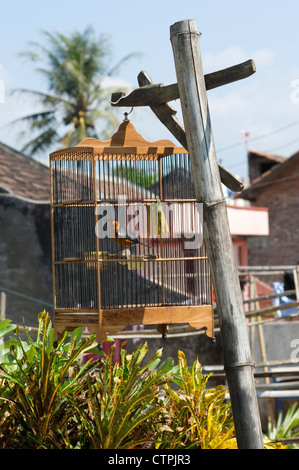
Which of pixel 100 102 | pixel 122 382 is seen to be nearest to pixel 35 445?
pixel 122 382

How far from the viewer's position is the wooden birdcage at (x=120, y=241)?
4816mm

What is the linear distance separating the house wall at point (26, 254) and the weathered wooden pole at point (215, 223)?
521 cm

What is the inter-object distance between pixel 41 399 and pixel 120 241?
123 cm

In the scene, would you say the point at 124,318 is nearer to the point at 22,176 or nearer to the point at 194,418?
the point at 194,418

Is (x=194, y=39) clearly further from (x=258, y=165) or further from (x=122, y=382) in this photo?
(x=258, y=165)

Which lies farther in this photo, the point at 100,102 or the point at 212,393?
the point at 100,102

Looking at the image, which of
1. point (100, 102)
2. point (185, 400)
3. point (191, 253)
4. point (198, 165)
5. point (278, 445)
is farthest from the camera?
point (100, 102)

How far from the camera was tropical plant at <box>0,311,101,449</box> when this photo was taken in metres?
4.45

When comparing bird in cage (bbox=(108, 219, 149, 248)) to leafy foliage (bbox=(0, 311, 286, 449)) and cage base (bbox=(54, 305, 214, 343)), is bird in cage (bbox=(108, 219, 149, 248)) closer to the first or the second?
cage base (bbox=(54, 305, 214, 343))

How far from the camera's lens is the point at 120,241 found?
505cm

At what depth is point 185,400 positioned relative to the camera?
4.77m

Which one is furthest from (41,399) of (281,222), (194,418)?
(281,222)

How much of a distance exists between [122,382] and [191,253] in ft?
4.42

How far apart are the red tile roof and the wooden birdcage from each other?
4.30 m
